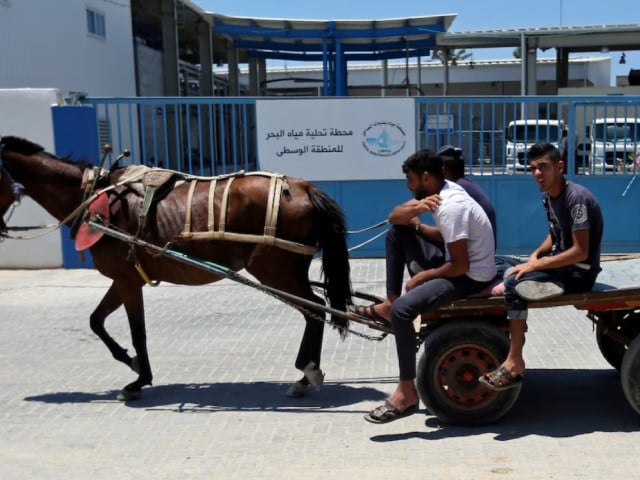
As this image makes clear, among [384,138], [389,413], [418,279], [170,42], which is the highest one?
[170,42]

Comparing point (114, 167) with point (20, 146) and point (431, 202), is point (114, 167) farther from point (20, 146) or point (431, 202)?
point (431, 202)

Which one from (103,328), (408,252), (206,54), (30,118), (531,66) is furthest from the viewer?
(206,54)

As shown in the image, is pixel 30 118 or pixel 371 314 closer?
pixel 371 314

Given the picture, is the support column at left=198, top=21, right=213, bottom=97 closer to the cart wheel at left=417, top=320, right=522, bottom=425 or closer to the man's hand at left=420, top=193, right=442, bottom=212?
the man's hand at left=420, top=193, right=442, bottom=212

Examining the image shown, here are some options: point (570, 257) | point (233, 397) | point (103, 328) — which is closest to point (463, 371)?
point (570, 257)

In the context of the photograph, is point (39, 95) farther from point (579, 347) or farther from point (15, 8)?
point (579, 347)

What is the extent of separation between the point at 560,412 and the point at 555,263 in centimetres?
111

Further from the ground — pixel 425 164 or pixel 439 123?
pixel 439 123

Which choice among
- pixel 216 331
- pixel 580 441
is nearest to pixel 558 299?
pixel 580 441

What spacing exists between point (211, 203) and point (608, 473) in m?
2.99

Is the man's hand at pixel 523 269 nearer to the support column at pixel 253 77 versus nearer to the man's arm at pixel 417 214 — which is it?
the man's arm at pixel 417 214

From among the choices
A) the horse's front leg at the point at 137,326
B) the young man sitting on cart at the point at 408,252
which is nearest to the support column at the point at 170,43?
the horse's front leg at the point at 137,326

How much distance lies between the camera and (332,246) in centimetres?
519

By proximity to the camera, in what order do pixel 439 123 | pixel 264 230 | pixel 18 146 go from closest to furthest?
pixel 264 230 → pixel 18 146 → pixel 439 123
